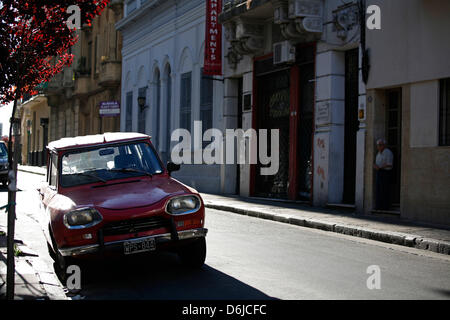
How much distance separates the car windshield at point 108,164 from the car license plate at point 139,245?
1295mm

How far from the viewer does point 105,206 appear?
7.18 meters

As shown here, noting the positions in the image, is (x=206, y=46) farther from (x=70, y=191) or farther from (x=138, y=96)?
(x=70, y=191)

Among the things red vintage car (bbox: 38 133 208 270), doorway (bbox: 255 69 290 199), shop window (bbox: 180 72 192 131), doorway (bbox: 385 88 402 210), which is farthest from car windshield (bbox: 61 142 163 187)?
shop window (bbox: 180 72 192 131)

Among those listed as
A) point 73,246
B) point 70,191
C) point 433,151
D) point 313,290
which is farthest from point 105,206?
point 433,151

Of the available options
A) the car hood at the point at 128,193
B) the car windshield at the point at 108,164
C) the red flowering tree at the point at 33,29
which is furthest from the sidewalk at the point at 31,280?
the red flowering tree at the point at 33,29

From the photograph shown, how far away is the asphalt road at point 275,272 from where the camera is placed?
22.0 ft

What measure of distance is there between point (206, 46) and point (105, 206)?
17.3 metres

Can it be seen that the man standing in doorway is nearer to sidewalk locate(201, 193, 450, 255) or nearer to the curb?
sidewalk locate(201, 193, 450, 255)

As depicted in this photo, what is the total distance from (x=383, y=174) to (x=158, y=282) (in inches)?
358

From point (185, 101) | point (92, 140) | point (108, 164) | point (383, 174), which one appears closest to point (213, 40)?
point (185, 101)

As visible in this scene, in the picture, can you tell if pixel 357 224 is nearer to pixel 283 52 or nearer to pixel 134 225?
pixel 134 225

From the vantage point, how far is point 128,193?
7586 mm

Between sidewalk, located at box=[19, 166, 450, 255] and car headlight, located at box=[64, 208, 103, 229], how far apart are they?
5794 mm

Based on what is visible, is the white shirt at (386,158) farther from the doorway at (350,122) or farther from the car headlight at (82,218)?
the car headlight at (82,218)
